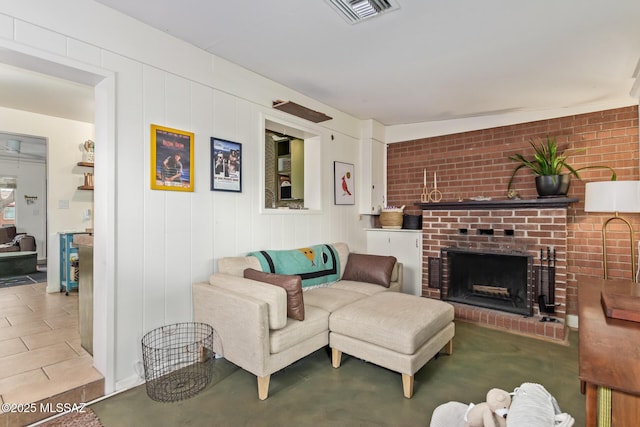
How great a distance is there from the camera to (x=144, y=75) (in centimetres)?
226

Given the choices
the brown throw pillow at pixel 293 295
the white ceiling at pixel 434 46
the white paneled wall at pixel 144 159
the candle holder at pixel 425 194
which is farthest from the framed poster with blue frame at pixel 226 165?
A: the candle holder at pixel 425 194

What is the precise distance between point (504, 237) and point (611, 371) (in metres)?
2.87

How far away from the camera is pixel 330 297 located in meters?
2.82

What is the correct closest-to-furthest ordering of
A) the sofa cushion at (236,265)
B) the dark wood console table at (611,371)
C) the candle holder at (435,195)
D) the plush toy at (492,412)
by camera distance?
the dark wood console table at (611,371) < the plush toy at (492,412) < the sofa cushion at (236,265) < the candle holder at (435,195)

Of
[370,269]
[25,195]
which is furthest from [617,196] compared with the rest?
[25,195]

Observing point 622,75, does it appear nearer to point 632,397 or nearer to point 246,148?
point 632,397

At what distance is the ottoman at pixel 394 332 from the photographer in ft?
6.91

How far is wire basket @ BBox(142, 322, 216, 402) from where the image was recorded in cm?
214

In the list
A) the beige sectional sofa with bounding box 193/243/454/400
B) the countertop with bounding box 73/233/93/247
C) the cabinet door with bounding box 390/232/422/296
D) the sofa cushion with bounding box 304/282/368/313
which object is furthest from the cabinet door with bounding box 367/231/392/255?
the countertop with bounding box 73/233/93/247

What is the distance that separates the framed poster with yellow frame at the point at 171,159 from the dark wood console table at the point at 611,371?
2.45m

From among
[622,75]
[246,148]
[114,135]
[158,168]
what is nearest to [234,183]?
[246,148]

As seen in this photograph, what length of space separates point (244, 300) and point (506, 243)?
2.89m

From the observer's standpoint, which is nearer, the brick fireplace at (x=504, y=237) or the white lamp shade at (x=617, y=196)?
the white lamp shade at (x=617, y=196)

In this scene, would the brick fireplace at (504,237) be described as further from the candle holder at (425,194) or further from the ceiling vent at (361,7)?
the ceiling vent at (361,7)
